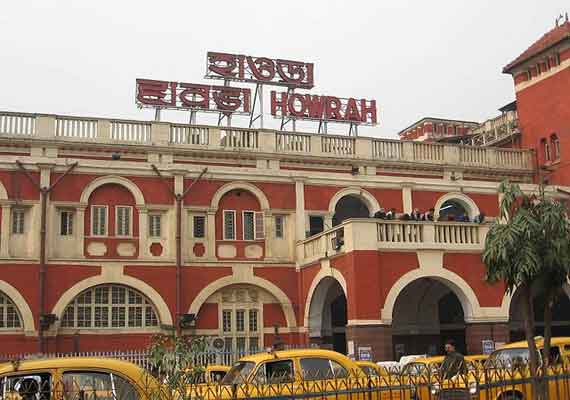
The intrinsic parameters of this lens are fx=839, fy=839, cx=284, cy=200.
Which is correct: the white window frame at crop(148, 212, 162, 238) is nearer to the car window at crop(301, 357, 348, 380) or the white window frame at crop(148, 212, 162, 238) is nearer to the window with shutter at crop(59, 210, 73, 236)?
the window with shutter at crop(59, 210, 73, 236)

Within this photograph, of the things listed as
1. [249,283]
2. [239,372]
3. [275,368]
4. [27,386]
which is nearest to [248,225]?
[249,283]

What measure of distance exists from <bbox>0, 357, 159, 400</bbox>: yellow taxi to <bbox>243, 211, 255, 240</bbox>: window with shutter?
1842 centimetres

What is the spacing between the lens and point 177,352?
10.0 m

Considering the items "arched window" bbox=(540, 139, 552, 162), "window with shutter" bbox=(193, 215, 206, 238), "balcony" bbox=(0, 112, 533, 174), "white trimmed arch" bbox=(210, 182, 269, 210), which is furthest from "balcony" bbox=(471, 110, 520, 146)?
"window with shutter" bbox=(193, 215, 206, 238)

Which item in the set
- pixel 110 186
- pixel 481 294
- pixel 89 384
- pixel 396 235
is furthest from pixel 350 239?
pixel 89 384

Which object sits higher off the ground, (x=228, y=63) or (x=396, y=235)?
(x=228, y=63)

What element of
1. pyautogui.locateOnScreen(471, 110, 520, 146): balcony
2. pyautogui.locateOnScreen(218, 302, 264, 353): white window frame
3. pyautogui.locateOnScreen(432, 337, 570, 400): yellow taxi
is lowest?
pyautogui.locateOnScreen(432, 337, 570, 400): yellow taxi

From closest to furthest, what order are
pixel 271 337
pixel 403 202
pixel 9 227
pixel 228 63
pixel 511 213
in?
1. pixel 511 213
2. pixel 9 227
3. pixel 271 337
4. pixel 403 202
5. pixel 228 63

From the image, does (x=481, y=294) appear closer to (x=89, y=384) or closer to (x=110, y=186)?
(x=110, y=186)

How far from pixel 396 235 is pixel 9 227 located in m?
12.1

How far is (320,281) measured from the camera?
27406mm

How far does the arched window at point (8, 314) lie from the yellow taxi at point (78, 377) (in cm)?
1600

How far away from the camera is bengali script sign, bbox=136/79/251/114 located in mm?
32500

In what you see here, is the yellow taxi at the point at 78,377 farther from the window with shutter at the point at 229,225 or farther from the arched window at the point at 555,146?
the arched window at the point at 555,146
